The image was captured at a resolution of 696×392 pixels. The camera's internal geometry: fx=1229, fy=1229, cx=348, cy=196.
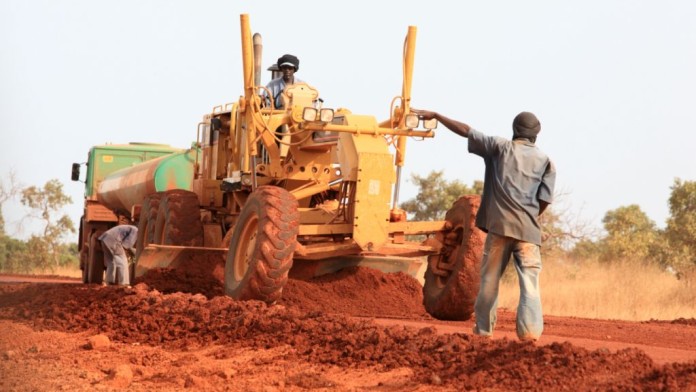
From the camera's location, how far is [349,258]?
1570 centimetres

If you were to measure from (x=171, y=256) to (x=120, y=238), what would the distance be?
187 inches

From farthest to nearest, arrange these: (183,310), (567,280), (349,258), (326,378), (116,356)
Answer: (567,280) → (349,258) → (183,310) → (116,356) → (326,378)

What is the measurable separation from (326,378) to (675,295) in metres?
14.1

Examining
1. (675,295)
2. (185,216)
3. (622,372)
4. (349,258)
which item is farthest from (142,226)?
(622,372)

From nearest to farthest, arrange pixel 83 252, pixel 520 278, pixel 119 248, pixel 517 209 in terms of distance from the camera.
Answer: pixel 517 209, pixel 520 278, pixel 119 248, pixel 83 252

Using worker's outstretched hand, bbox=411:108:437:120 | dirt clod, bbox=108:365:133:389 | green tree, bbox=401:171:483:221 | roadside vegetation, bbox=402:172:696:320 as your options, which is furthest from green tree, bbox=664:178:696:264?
dirt clod, bbox=108:365:133:389

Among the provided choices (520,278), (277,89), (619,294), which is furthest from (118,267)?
(520,278)

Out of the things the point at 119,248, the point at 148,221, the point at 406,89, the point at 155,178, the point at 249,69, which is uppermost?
the point at 249,69

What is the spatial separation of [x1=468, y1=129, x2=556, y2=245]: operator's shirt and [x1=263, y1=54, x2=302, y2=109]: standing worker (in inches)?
248

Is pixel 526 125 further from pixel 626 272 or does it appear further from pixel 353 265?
pixel 626 272

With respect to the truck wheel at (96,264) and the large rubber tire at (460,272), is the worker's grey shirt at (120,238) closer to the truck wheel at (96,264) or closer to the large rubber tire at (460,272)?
the truck wheel at (96,264)

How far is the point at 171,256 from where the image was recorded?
1609 centimetres

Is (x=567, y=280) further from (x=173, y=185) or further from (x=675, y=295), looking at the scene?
(x=173, y=185)

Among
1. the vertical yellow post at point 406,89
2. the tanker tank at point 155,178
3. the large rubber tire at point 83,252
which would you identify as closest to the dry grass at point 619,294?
the vertical yellow post at point 406,89
